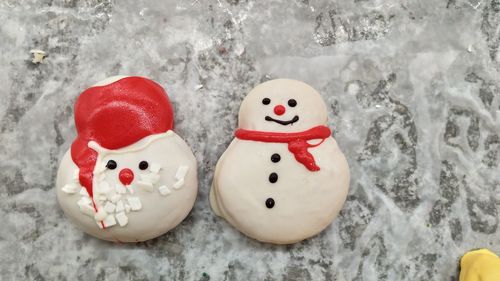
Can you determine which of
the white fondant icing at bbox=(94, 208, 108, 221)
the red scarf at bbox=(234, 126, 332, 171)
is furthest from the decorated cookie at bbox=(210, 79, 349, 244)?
the white fondant icing at bbox=(94, 208, 108, 221)

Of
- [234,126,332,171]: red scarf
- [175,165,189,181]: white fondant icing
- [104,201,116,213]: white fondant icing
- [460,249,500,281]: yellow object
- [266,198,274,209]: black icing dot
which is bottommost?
[460,249,500,281]: yellow object

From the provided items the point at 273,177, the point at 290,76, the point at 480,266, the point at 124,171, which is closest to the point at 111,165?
the point at 124,171

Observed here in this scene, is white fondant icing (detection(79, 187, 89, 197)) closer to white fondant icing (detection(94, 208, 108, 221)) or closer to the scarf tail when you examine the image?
white fondant icing (detection(94, 208, 108, 221))

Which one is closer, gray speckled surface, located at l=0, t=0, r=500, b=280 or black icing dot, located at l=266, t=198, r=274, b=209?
black icing dot, located at l=266, t=198, r=274, b=209

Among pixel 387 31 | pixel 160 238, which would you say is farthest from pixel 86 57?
pixel 387 31

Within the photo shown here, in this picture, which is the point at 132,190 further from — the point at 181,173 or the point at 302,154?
the point at 302,154

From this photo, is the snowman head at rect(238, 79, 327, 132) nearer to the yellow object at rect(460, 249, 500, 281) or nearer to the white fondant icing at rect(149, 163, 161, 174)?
the white fondant icing at rect(149, 163, 161, 174)

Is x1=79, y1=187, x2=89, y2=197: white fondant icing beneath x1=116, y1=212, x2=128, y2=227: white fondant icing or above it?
above
